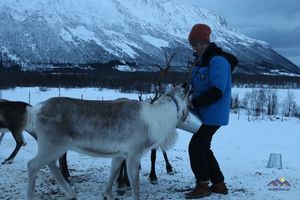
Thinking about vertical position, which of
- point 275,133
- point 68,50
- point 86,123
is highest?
point 68,50

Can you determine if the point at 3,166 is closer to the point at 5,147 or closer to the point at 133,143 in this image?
the point at 5,147

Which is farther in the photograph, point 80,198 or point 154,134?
point 80,198

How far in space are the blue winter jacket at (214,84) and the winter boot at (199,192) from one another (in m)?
0.82

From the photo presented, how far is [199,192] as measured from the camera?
6078mm

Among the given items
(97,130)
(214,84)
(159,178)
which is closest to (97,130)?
(97,130)

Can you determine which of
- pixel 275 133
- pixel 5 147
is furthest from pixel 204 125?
pixel 275 133

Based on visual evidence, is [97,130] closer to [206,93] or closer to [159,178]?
[206,93]

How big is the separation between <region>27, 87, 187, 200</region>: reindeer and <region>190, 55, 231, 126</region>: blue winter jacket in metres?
0.60

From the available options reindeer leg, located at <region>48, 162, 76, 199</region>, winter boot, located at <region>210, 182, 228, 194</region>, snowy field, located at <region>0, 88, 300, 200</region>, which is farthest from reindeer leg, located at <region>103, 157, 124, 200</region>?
winter boot, located at <region>210, 182, 228, 194</region>

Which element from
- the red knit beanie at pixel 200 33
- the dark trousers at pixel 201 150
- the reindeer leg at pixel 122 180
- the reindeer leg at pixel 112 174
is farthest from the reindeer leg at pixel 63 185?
the red knit beanie at pixel 200 33

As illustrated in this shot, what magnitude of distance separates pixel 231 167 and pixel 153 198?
3.03 meters

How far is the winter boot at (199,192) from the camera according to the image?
19.9 feet

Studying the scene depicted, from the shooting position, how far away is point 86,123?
5.57 metres

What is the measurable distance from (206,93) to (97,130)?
1.42 metres
